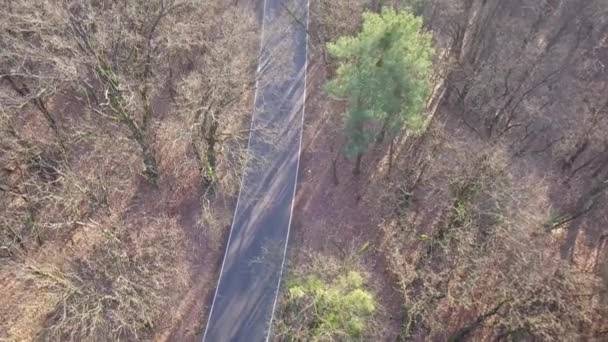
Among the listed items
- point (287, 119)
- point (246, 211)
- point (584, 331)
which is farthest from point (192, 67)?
point (584, 331)

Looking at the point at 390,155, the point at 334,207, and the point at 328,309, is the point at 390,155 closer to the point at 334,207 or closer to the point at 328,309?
the point at 334,207

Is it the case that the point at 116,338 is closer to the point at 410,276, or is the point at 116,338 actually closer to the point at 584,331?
the point at 410,276

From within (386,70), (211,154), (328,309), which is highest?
(386,70)

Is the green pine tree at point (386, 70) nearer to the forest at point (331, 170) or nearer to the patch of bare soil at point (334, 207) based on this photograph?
the forest at point (331, 170)

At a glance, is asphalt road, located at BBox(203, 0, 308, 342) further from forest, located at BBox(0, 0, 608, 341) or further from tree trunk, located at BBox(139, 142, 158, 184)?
tree trunk, located at BBox(139, 142, 158, 184)

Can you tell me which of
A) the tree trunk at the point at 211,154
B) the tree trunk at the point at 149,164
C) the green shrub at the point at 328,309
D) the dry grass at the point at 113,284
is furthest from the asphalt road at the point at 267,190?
the tree trunk at the point at 149,164

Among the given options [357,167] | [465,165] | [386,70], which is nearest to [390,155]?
[357,167]
